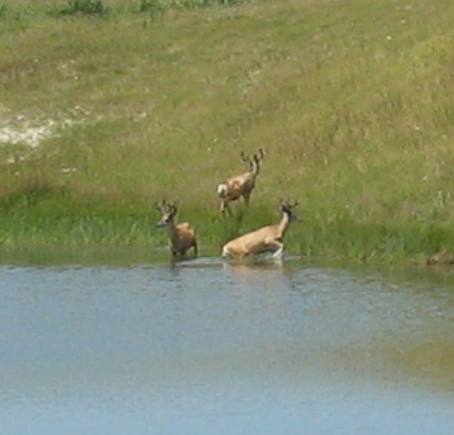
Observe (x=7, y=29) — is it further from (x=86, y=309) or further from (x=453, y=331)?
(x=453, y=331)

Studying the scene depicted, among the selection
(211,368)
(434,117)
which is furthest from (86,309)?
(434,117)

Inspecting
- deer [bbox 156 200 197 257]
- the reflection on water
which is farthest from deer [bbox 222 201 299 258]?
deer [bbox 156 200 197 257]

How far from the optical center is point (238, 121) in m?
40.8

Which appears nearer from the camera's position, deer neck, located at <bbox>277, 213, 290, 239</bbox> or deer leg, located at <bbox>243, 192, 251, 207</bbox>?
deer neck, located at <bbox>277, 213, 290, 239</bbox>

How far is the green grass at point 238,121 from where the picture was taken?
111 ft

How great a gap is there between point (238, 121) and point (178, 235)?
28.1 ft

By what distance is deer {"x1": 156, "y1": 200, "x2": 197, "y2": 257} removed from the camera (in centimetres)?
3250

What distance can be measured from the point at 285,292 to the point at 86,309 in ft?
8.91

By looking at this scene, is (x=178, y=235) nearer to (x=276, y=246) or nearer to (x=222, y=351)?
(x=276, y=246)

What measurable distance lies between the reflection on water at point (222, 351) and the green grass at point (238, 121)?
114 inches

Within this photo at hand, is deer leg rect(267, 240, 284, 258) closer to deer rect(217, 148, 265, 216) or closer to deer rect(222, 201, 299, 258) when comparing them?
deer rect(222, 201, 299, 258)

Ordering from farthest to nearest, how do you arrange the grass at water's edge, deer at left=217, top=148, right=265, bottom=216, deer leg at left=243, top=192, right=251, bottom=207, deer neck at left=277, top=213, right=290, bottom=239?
deer leg at left=243, top=192, right=251, bottom=207 < deer at left=217, top=148, right=265, bottom=216 < deer neck at left=277, top=213, right=290, bottom=239 < the grass at water's edge

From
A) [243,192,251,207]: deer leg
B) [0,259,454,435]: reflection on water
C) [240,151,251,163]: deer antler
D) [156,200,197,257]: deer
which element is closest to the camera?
[0,259,454,435]: reflection on water

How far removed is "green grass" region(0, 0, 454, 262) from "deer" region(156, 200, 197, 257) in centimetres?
76
